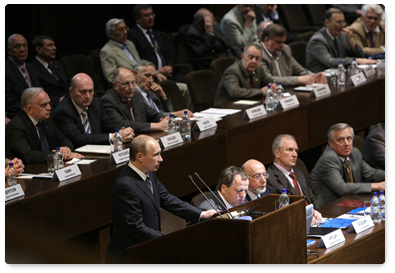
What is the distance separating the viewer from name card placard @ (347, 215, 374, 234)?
4355 millimetres

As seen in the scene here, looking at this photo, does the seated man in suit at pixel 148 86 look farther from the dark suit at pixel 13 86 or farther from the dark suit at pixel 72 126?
the dark suit at pixel 13 86

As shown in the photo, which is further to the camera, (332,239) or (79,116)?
(79,116)

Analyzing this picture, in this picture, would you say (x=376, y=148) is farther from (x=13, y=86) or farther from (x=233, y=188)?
(x=13, y=86)

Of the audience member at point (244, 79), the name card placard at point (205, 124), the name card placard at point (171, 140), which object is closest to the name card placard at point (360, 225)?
the name card placard at point (171, 140)

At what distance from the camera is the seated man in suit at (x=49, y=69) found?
6.58 meters

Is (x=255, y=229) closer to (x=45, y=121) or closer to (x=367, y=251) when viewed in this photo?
(x=367, y=251)

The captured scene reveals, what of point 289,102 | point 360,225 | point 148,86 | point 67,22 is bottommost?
point 360,225

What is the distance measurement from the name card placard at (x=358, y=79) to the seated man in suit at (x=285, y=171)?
5.89 ft

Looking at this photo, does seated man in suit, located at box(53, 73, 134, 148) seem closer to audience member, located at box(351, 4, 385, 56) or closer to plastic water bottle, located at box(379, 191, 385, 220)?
plastic water bottle, located at box(379, 191, 385, 220)

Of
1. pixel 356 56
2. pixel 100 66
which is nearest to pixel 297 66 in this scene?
pixel 356 56

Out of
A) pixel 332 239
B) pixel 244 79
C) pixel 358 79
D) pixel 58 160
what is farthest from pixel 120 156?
pixel 358 79

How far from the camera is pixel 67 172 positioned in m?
4.51

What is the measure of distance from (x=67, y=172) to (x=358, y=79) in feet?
10.3

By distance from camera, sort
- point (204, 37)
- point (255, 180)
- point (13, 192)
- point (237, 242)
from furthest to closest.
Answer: point (204, 37), point (255, 180), point (13, 192), point (237, 242)
